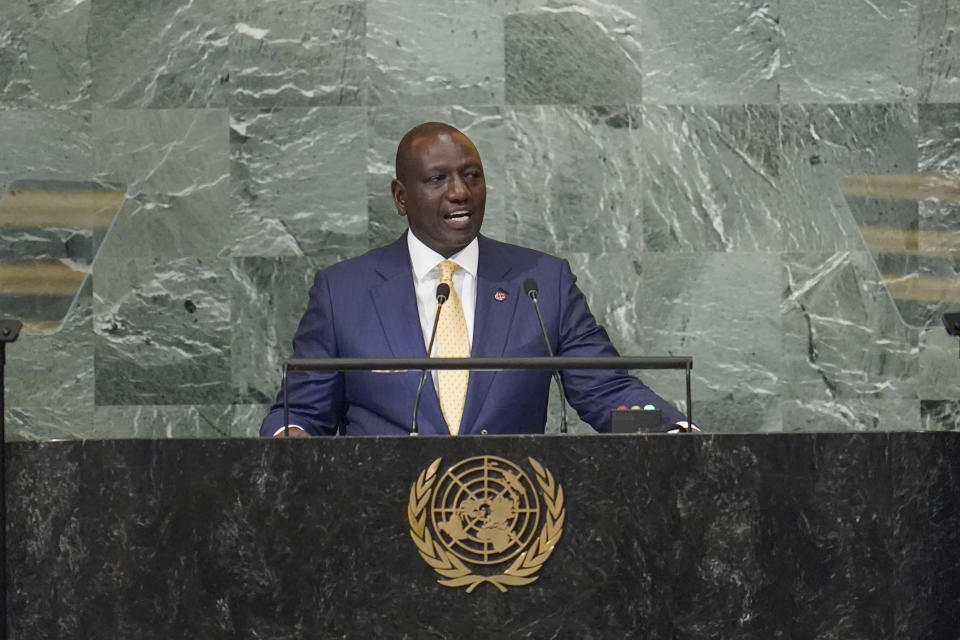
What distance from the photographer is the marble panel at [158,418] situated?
19.4ft

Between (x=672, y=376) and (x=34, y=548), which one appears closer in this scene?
(x=34, y=548)

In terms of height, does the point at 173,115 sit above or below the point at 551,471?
above

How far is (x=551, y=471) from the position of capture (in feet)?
10.1

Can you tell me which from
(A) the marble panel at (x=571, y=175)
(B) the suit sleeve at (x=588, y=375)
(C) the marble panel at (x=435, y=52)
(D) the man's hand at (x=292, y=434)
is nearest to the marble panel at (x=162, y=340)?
(C) the marble panel at (x=435, y=52)

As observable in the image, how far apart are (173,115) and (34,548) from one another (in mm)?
3098

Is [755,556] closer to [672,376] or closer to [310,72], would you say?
[672,376]

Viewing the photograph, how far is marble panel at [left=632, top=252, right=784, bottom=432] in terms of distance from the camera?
19.4 feet

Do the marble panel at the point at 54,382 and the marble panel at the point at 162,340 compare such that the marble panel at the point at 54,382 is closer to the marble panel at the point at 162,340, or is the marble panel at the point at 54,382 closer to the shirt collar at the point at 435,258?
the marble panel at the point at 162,340

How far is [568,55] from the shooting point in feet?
19.4

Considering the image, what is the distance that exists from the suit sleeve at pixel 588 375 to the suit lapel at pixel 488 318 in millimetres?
165

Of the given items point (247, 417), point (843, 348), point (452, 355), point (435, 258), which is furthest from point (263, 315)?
point (843, 348)

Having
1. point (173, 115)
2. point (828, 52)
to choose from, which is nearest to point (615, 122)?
point (828, 52)

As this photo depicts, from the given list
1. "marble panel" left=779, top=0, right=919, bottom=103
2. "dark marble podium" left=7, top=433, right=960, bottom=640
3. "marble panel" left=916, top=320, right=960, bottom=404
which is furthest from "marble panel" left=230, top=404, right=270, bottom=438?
"dark marble podium" left=7, top=433, right=960, bottom=640

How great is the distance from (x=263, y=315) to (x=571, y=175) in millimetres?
1338
